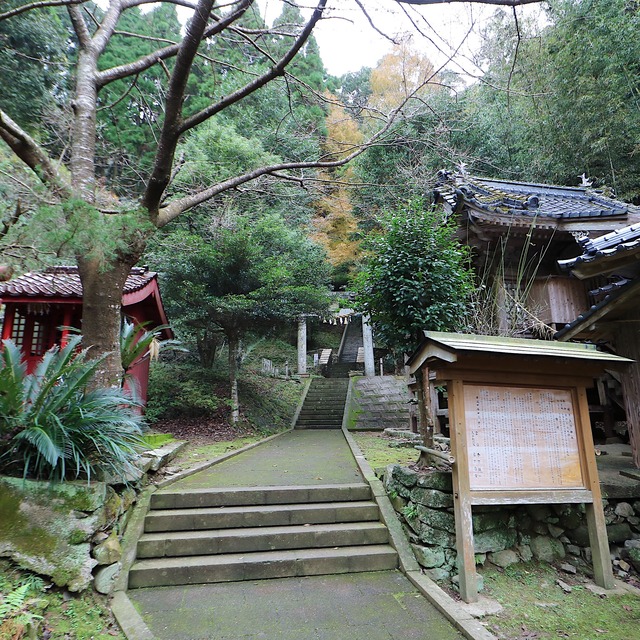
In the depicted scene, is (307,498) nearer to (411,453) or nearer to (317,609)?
(317,609)

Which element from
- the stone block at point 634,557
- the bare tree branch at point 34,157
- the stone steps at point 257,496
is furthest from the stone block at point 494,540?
the bare tree branch at point 34,157

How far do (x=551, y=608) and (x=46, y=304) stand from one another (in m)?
9.88

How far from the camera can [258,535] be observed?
14.3 feet

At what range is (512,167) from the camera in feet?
52.4

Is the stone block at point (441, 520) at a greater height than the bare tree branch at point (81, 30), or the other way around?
the bare tree branch at point (81, 30)

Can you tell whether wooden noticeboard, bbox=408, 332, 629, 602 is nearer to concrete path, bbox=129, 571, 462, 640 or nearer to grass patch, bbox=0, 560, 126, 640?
concrete path, bbox=129, 571, 462, 640

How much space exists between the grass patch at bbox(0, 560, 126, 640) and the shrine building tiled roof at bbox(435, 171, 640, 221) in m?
8.08

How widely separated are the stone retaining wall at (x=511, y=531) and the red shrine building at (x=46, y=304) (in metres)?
6.25

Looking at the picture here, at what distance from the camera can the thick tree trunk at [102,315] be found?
16.1 ft

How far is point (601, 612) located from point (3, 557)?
16.7 ft

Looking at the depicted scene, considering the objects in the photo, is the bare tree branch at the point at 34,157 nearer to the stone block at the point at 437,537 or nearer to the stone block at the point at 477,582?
the stone block at the point at 437,537

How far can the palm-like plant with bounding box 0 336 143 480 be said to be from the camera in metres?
3.51

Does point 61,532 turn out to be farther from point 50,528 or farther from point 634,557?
point 634,557

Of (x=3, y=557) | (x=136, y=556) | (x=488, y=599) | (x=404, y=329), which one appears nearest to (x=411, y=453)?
(x=404, y=329)
